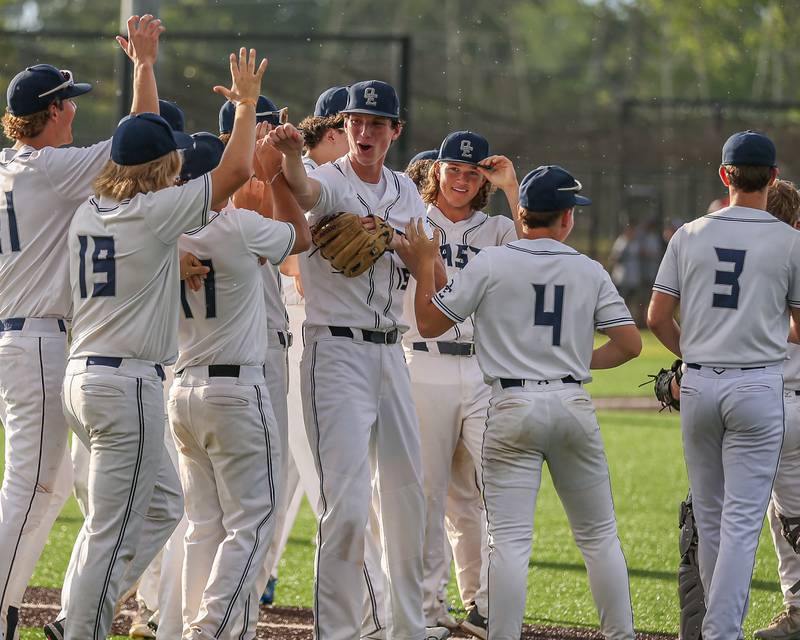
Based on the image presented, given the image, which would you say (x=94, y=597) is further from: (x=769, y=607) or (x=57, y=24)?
(x=57, y=24)

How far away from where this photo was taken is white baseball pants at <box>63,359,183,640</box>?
3.96 meters

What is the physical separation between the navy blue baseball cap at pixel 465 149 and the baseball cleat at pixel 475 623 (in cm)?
195

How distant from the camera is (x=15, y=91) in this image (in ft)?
14.6

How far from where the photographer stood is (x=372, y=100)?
15.1 ft

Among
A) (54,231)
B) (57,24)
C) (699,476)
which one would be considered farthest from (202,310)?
(57,24)

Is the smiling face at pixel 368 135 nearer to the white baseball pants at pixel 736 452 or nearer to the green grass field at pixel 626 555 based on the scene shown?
the white baseball pants at pixel 736 452

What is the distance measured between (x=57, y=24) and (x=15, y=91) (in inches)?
1786

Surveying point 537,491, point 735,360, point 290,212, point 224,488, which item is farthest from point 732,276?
point 224,488

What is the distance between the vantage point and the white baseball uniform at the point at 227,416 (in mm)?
4215

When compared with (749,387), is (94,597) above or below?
Result: below

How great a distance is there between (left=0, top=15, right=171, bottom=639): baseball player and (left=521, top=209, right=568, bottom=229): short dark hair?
1.43m

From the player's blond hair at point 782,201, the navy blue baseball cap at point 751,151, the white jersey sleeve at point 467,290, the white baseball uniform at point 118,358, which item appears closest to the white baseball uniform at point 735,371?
the navy blue baseball cap at point 751,151

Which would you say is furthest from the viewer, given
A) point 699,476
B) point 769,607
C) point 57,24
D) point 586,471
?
point 57,24

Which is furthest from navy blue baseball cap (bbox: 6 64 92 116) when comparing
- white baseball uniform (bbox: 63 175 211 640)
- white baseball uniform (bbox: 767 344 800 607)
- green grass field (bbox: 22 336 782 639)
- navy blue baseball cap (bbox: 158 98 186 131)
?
white baseball uniform (bbox: 767 344 800 607)
